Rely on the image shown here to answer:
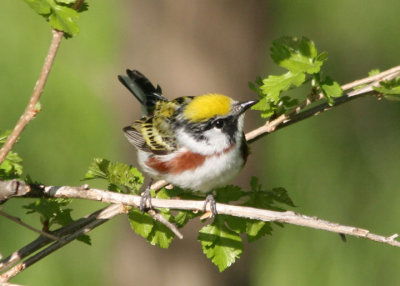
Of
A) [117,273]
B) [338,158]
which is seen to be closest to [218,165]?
[117,273]

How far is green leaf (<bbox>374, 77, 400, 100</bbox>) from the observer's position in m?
2.98

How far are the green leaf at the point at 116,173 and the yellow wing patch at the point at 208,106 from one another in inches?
37.8

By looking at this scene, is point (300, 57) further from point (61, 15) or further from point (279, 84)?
point (61, 15)

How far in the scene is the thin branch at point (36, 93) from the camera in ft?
7.60

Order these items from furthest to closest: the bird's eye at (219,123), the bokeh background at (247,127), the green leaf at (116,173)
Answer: the bokeh background at (247,127) < the bird's eye at (219,123) < the green leaf at (116,173)

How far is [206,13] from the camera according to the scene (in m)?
6.25

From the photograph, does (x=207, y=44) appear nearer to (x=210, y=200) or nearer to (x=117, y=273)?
(x=117, y=273)

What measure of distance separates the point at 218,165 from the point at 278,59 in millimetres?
1023

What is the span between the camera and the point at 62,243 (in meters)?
2.64

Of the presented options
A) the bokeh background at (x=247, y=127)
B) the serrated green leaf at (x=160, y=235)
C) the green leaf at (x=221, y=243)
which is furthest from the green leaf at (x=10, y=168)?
the bokeh background at (x=247, y=127)

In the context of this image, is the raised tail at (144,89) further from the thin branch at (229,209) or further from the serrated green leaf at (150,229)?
the thin branch at (229,209)

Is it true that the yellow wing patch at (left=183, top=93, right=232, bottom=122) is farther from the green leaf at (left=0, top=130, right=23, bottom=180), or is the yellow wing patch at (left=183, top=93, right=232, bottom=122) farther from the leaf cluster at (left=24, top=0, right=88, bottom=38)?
the leaf cluster at (left=24, top=0, right=88, bottom=38)

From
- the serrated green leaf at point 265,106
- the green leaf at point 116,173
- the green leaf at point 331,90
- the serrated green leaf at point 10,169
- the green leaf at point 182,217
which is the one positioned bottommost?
the serrated green leaf at point 10,169

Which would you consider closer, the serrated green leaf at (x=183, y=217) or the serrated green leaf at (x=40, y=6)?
the serrated green leaf at (x=40, y=6)
